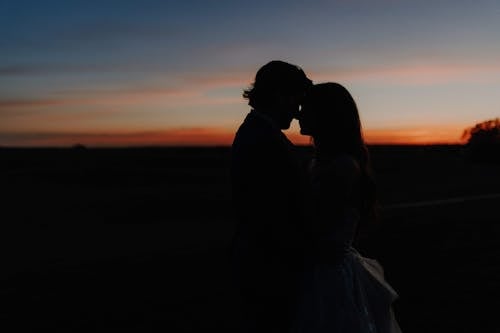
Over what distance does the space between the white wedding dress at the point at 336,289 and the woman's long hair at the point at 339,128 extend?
13 centimetres

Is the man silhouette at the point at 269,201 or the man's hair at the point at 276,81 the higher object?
the man's hair at the point at 276,81

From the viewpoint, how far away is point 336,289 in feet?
11.8

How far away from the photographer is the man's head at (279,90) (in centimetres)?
339

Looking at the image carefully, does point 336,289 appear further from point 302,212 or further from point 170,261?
point 170,261

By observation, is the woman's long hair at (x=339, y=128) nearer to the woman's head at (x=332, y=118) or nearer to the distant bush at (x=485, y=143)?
the woman's head at (x=332, y=118)

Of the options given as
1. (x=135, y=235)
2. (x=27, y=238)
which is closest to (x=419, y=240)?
(x=135, y=235)

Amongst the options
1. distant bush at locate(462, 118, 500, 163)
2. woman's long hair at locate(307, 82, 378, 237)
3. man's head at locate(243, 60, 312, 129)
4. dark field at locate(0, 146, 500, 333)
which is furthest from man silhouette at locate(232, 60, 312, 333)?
distant bush at locate(462, 118, 500, 163)

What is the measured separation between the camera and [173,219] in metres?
18.3

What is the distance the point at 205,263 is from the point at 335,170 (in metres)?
8.01

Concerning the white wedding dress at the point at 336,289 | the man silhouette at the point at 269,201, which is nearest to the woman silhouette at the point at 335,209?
the white wedding dress at the point at 336,289

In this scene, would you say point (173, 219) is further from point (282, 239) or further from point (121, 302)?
point (282, 239)

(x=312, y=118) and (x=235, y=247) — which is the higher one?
(x=312, y=118)

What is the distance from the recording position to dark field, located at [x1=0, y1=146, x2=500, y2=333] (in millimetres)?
7777

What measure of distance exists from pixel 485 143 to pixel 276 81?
48669 millimetres
